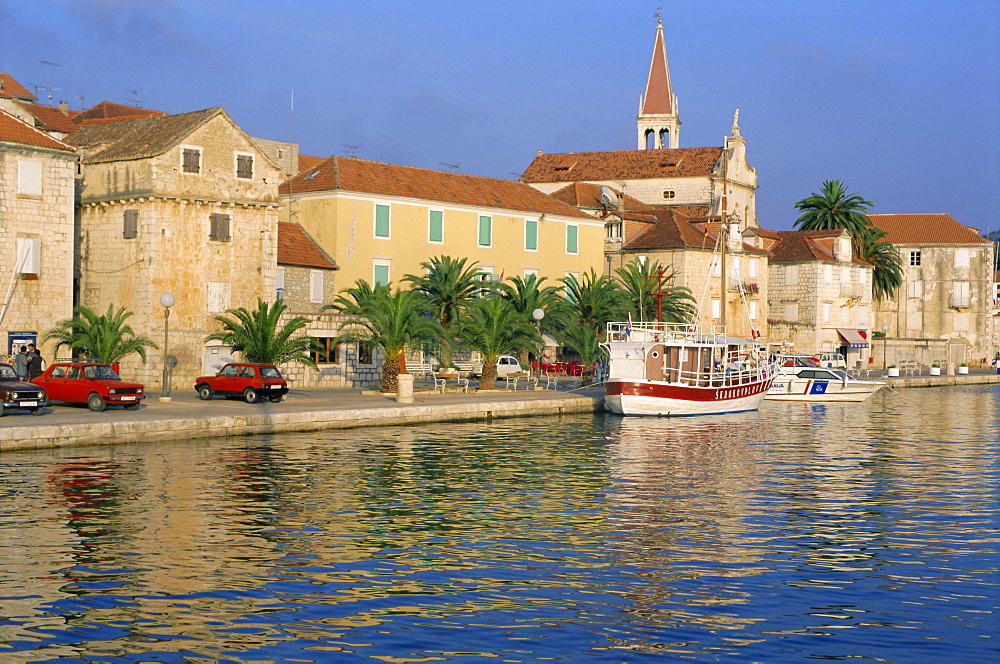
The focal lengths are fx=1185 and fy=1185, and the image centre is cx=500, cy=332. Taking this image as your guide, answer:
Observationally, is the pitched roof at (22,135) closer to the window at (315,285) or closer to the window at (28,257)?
the window at (28,257)

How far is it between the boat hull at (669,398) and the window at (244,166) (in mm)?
16760

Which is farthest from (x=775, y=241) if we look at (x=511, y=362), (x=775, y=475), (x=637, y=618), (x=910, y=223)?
(x=637, y=618)

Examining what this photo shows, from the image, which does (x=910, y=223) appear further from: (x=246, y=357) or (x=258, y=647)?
(x=258, y=647)

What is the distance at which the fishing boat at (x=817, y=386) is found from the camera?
5706cm

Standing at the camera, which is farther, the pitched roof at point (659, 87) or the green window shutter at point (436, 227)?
the pitched roof at point (659, 87)

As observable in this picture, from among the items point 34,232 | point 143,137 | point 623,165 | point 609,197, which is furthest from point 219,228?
point 623,165

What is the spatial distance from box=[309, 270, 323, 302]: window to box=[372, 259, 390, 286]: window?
10.2ft

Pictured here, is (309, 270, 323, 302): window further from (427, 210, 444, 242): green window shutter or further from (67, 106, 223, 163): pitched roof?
(67, 106, 223, 163): pitched roof

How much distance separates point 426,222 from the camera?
198 ft

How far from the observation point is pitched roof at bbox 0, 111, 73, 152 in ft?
136

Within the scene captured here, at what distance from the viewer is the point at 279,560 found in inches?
646

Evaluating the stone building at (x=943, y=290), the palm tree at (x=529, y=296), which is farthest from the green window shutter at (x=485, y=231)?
the stone building at (x=943, y=290)

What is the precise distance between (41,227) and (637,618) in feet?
113

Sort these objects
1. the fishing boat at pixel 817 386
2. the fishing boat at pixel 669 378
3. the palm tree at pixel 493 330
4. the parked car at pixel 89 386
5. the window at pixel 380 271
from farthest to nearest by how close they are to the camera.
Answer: the window at pixel 380 271, the fishing boat at pixel 817 386, the palm tree at pixel 493 330, the fishing boat at pixel 669 378, the parked car at pixel 89 386
